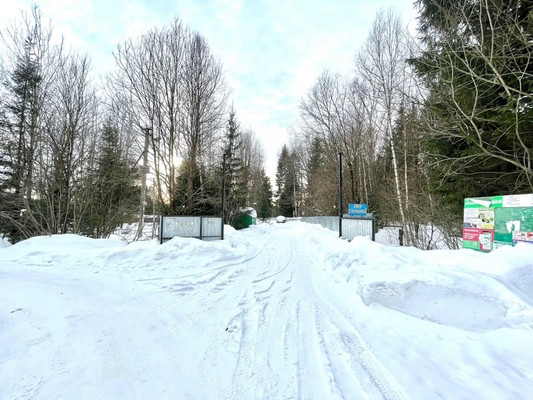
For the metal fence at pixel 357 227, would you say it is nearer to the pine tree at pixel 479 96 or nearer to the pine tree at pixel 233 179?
the pine tree at pixel 479 96

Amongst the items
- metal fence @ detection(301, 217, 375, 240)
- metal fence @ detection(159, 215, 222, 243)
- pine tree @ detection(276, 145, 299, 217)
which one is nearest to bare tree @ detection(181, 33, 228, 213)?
metal fence @ detection(159, 215, 222, 243)

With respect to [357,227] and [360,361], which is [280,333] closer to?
[360,361]

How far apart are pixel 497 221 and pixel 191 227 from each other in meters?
10.5

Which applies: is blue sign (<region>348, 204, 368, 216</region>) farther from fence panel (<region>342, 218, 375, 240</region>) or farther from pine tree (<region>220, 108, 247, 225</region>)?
pine tree (<region>220, 108, 247, 225</region>)

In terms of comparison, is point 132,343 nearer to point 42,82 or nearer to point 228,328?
point 228,328

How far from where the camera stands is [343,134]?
20469 millimetres

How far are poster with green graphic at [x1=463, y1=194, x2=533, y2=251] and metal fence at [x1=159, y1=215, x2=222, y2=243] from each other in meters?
9.75

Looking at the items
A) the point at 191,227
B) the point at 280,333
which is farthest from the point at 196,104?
the point at 280,333

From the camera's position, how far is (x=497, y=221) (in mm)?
4930

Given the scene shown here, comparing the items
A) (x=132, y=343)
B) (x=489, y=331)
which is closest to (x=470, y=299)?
(x=489, y=331)

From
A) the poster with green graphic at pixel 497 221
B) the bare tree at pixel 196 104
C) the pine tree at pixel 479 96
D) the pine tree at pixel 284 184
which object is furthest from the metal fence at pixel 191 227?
the pine tree at pixel 284 184

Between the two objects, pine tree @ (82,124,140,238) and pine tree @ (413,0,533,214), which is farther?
pine tree @ (82,124,140,238)

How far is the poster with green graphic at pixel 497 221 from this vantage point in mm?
4414

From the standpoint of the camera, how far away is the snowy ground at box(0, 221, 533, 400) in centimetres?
215
